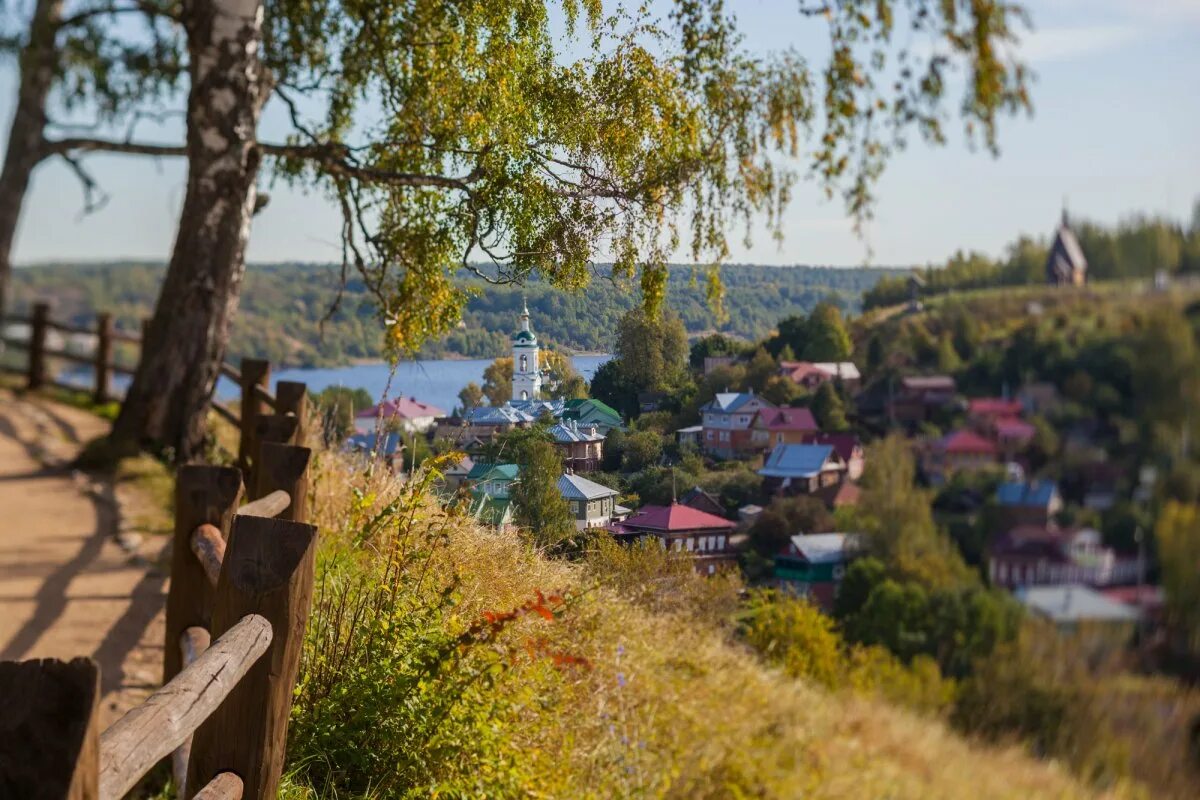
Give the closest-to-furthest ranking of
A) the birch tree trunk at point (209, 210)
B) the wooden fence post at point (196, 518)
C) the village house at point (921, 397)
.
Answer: the village house at point (921, 397) < the wooden fence post at point (196, 518) < the birch tree trunk at point (209, 210)

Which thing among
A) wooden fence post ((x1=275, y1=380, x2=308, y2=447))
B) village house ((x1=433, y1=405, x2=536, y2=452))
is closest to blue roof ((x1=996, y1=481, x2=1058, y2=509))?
village house ((x1=433, y1=405, x2=536, y2=452))

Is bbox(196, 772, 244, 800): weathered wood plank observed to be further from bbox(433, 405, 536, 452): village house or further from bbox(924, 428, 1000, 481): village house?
bbox(924, 428, 1000, 481): village house

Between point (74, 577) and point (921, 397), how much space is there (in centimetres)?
571

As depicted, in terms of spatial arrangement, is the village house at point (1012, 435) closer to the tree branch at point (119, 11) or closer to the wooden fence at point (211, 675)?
the wooden fence at point (211, 675)

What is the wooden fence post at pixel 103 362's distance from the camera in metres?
13.4

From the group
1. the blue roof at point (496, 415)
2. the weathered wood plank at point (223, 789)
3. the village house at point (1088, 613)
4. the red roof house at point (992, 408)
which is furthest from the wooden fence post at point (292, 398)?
the village house at point (1088, 613)

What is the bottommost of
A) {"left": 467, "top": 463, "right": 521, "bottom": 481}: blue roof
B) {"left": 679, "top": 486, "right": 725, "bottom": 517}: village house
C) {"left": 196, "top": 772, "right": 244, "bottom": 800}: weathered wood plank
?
{"left": 196, "top": 772, "right": 244, "bottom": 800}: weathered wood plank

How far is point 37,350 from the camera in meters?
14.5

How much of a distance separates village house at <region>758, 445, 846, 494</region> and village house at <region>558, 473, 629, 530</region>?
54 centimetres

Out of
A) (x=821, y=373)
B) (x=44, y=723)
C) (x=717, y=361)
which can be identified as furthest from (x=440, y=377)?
(x=44, y=723)

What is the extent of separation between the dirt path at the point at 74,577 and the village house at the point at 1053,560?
3941 mm

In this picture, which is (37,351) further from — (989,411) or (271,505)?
(989,411)

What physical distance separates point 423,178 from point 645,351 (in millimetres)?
2759

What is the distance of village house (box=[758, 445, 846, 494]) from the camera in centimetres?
377
